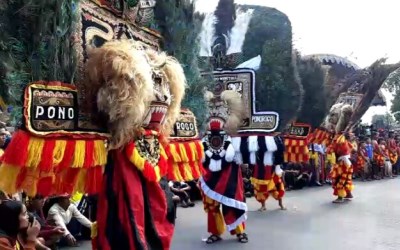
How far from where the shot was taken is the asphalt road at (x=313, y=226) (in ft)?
21.2

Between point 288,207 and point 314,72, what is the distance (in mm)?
6170

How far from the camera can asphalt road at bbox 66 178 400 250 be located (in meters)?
6.48

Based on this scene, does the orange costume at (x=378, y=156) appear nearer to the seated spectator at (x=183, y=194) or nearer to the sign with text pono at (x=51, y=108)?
the seated spectator at (x=183, y=194)

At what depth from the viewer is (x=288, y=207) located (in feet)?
32.9

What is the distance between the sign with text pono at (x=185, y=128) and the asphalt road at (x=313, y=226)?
2.64 metres

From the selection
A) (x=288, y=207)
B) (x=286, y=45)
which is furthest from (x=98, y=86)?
(x=286, y=45)

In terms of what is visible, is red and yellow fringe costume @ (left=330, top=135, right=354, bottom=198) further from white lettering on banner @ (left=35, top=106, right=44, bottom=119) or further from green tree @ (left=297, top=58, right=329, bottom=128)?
white lettering on banner @ (left=35, top=106, right=44, bottom=119)

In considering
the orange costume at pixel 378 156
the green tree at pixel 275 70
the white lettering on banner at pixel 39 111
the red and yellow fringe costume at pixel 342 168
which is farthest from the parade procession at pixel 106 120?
the orange costume at pixel 378 156

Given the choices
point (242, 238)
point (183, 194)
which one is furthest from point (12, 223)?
point (183, 194)

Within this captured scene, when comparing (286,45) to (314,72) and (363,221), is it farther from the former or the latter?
(363,221)

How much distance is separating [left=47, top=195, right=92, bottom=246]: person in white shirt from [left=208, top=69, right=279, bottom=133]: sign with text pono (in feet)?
7.22

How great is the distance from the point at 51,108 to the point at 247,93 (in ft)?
13.4

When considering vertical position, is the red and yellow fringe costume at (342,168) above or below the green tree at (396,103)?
below

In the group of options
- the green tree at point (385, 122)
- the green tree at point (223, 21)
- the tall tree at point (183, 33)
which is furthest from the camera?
the green tree at point (385, 122)
